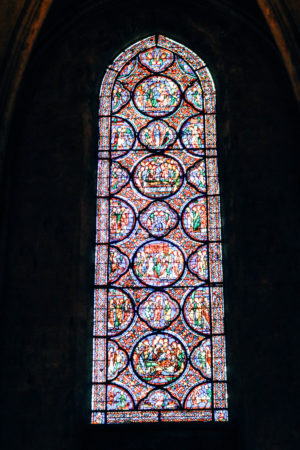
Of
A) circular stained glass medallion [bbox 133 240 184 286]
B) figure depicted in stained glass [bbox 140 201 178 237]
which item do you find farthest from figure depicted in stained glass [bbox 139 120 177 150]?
circular stained glass medallion [bbox 133 240 184 286]

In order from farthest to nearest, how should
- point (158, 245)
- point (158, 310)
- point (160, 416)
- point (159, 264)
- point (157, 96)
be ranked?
point (157, 96) < point (158, 245) < point (159, 264) < point (158, 310) < point (160, 416)

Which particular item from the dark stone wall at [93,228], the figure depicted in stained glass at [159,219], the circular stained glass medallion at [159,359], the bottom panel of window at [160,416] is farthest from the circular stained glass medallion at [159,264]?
the bottom panel of window at [160,416]

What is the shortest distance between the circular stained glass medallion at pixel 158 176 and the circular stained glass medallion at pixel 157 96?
762mm

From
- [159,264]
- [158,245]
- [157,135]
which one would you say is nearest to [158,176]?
[157,135]

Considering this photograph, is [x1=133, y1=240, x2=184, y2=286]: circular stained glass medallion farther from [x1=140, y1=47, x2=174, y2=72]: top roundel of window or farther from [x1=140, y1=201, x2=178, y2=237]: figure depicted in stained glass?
[x1=140, y1=47, x2=174, y2=72]: top roundel of window

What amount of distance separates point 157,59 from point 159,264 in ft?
10.6

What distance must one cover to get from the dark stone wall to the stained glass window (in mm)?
185

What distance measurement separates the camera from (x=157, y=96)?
12.2m

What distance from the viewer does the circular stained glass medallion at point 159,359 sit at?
35.1 feet

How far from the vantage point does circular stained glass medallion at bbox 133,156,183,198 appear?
38.3 feet

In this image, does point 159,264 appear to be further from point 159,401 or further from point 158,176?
point 159,401
